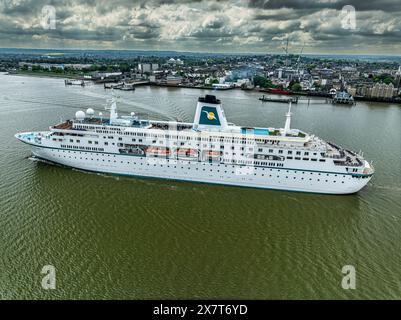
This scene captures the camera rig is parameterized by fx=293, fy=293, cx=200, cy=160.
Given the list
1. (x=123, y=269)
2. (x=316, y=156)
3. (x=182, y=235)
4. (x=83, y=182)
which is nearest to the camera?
(x=123, y=269)

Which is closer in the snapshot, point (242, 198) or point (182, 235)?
point (182, 235)

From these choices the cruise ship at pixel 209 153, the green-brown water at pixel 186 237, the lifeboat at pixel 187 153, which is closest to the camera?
the green-brown water at pixel 186 237

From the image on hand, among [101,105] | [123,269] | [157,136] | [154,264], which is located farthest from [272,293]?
[101,105]

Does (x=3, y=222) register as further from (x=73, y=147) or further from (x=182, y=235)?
(x=182, y=235)
